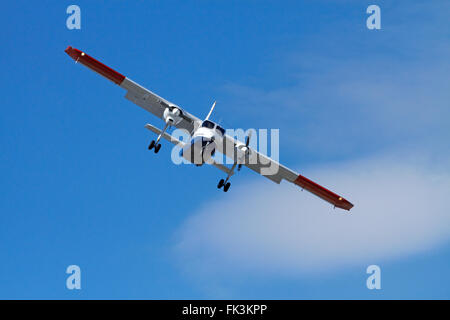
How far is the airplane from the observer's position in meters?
36.5

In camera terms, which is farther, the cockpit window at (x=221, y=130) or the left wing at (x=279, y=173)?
the left wing at (x=279, y=173)

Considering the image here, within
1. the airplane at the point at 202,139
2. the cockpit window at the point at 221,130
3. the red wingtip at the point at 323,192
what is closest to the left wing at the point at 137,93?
the airplane at the point at 202,139

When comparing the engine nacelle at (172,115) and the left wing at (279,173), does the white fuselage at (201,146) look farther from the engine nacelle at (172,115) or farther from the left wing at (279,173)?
the left wing at (279,173)

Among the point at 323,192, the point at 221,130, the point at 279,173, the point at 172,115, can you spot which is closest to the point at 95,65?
the point at 172,115

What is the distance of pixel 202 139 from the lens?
35844mm

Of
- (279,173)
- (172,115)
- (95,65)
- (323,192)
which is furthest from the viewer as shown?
(323,192)

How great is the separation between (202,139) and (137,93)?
686cm

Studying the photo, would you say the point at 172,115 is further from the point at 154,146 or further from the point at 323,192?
the point at 323,192

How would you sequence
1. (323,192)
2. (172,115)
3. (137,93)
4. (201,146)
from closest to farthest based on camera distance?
(201,146), (172,115), (137,93), (323,192)

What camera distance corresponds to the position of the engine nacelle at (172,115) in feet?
127

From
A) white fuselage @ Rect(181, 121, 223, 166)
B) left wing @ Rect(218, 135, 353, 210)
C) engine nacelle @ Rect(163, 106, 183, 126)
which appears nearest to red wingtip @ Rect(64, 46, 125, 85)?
engine nacelle @ Rect(163, 106, 183, 126)
